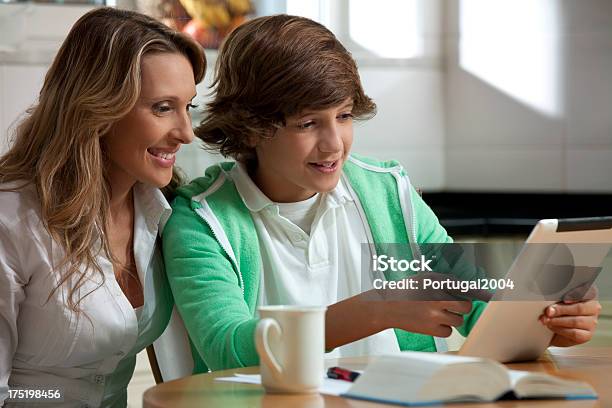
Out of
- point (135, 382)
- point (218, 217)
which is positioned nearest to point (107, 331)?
point (218, 217)

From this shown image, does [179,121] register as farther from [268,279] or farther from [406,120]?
[406,120]

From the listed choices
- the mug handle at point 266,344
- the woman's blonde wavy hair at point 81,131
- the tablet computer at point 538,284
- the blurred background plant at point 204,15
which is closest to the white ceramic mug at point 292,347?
the mug handle at point 266,344

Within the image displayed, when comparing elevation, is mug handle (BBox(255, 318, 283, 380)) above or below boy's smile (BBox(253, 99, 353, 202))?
below

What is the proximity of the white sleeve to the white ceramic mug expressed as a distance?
1.69ft

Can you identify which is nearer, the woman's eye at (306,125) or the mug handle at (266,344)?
the mug handle at (266,344)

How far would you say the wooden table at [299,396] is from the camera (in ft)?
3.76

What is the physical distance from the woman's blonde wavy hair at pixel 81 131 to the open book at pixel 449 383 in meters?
0.57

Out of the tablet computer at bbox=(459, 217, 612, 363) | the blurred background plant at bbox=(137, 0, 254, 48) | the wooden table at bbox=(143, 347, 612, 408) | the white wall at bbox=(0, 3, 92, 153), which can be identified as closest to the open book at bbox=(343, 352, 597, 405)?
the wooden table at bbox=(143, 347, 612, 408)

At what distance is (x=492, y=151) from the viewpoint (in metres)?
3.62

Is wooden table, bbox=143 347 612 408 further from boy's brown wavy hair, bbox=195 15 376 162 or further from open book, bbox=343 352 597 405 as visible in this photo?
boy's brown wavy hair, bbox=195 15 376 162

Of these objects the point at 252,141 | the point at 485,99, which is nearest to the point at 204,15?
the point at 485,99

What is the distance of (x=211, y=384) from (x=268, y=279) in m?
0.48

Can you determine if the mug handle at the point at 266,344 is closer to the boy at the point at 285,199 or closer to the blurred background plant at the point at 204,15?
the boy at the point at 285,199

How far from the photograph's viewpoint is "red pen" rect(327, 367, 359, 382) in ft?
4.23
